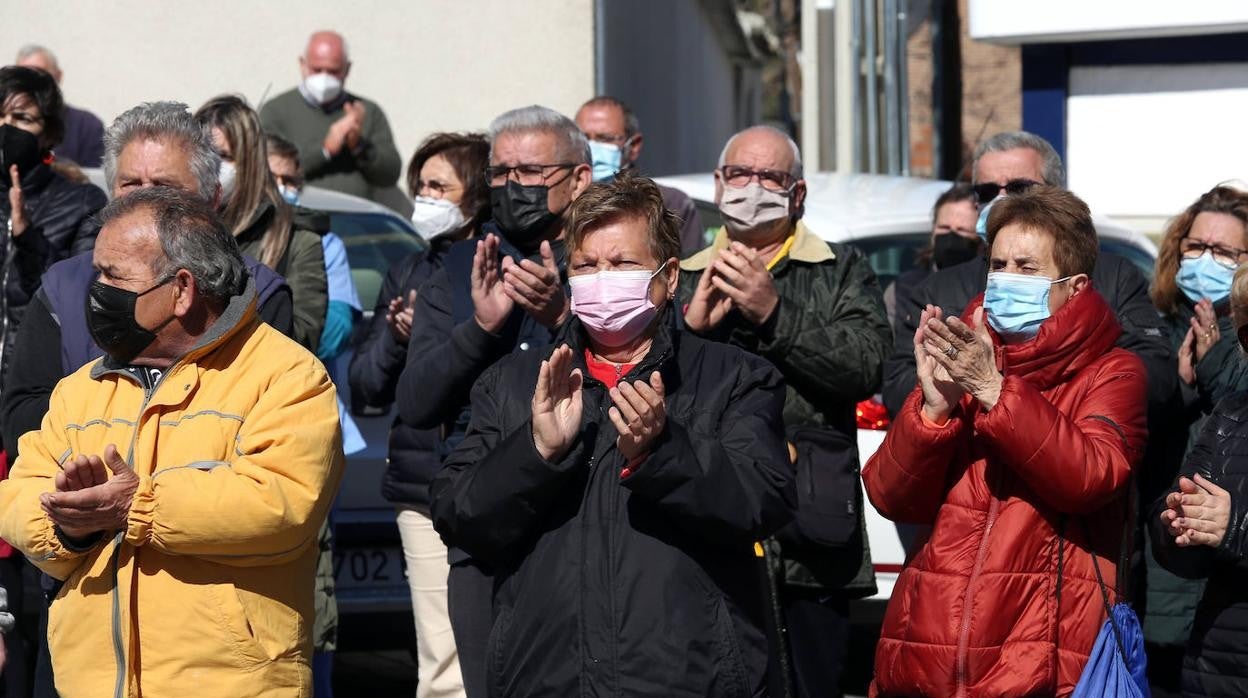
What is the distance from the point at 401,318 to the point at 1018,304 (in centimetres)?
198

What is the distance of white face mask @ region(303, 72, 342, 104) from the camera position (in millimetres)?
9891

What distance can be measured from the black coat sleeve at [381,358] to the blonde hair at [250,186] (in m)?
0.47

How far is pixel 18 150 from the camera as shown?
18.7ft

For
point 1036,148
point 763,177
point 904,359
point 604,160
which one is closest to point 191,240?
point 763,177

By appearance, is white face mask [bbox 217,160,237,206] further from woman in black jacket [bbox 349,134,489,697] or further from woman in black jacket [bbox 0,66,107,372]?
woman in black jacket [bbox 349,134,489,697]

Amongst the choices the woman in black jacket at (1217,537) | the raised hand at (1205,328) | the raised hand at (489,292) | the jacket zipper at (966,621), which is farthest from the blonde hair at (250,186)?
the raised hand at (1205,328)

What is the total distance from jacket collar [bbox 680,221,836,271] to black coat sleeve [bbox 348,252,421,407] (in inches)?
38.7

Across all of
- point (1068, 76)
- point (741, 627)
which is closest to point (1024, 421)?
point (741, 627)

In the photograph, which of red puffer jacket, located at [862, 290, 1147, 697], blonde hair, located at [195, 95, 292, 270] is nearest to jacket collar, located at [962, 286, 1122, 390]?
red puffer jacket, located at [862, 290, 1147, 697]

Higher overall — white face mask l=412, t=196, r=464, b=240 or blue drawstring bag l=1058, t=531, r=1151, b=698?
white face mask l=412, t=196, r=464, b=240

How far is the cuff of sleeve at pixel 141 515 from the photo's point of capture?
3799 mm

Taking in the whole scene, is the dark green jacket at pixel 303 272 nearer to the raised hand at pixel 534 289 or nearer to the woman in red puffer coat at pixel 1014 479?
the raised hand at pixel 534 289

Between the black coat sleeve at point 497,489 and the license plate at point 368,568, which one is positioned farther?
the license plate at point 368,568

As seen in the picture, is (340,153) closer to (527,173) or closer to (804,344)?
(527,173)
